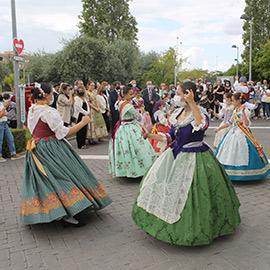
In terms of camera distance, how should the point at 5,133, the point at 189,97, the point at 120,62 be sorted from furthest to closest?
the point at 120,62
the point at 5,133
the point at 189,97

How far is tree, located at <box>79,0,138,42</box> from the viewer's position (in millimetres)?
37531

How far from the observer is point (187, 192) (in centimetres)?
318

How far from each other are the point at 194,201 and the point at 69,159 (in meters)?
1.67

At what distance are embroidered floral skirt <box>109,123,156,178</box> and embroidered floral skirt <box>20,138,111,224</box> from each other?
1827mm

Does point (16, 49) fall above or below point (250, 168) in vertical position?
above

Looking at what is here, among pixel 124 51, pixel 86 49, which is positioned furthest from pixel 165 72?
pixel 86 49

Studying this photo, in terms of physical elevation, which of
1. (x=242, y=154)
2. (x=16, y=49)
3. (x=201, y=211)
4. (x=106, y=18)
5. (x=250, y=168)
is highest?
(x=106, y=18)

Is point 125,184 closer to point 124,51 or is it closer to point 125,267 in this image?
point 125,267

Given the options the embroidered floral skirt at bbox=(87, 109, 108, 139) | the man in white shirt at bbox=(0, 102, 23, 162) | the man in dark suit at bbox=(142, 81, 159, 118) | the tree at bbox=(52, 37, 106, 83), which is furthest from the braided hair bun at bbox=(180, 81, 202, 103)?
the tree at bbox=(52, 37, 106, 83)

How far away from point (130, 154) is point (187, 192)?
2763mm

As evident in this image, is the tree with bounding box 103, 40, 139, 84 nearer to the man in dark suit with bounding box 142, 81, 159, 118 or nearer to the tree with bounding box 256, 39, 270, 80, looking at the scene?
the tree with bounding box 256, 39, 270, 80

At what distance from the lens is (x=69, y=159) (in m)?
3.95

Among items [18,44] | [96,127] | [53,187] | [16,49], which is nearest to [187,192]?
[53,187]

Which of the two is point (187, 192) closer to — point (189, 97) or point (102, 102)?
point (189, 97)
